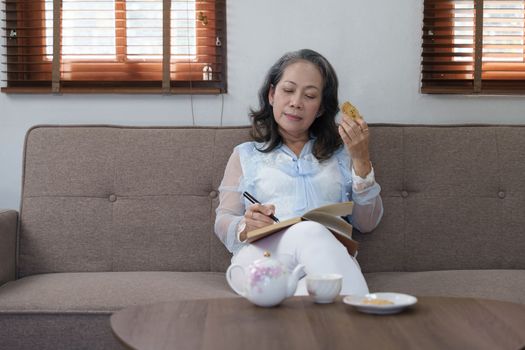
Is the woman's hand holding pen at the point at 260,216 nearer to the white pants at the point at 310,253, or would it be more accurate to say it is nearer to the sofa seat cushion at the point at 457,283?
the white pants at the point at 310,253

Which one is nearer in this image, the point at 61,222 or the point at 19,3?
the point at 61,222

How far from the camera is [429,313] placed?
4.36ft

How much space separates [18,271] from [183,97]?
86cm

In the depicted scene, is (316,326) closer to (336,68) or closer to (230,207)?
(230,207)

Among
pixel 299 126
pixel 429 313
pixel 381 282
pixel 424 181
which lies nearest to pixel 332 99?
pixel 299 126

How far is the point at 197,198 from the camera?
231 centimetres

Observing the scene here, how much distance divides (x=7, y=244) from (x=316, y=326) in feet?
4.21

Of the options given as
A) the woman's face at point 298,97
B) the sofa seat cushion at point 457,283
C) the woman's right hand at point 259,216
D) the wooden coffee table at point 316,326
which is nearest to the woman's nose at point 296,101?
the woman's face at point 298,97

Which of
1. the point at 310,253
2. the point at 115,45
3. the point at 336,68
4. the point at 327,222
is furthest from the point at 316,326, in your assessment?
the point at 115,45

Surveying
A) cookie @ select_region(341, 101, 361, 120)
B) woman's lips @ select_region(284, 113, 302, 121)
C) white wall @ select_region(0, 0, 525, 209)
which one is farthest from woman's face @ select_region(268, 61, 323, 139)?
white wall @ select_region(0, 0, 525, 209)

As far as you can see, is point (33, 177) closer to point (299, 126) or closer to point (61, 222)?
point (61, 222)

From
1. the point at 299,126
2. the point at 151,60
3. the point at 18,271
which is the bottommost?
the point at 18,271

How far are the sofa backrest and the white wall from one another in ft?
0.88

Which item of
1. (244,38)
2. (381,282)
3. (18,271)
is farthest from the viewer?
(244,38)
